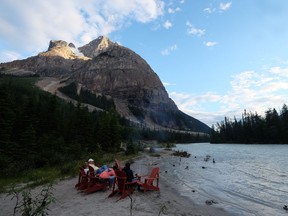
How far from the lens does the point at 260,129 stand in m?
141

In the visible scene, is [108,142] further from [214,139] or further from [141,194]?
[214,139]

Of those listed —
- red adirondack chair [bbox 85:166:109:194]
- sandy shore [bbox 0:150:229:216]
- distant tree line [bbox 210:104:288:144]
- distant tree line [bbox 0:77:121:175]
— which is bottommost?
sandy shore [bbox 0:150:229:216]

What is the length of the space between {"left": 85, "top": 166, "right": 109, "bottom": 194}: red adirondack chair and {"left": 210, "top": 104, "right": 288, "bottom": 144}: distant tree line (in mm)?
123908

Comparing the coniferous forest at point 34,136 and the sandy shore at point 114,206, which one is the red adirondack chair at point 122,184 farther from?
the coniferous forest at point 34,136

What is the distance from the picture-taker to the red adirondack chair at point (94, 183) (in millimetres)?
17672

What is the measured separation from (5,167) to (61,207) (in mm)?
14389

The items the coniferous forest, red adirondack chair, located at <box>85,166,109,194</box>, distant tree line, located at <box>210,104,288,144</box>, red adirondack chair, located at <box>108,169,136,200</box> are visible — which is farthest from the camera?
distant tree line, located at <box>210,104,288,144</box>

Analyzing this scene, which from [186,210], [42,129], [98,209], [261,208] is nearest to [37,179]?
[98,209]

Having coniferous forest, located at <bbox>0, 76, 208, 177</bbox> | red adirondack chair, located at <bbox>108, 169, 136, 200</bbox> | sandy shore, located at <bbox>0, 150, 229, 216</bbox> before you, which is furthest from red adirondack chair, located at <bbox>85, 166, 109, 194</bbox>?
coniferous forest, located at <bbox>0, 76, 208, 177</bbox>

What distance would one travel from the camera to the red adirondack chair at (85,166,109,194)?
696 inches

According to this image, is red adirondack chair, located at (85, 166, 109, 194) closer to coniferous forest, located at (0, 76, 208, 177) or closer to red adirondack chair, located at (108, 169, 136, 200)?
red adirondack chair, located at (108, 169, 136, 200)

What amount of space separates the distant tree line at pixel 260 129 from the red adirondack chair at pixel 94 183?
12391 centimetres

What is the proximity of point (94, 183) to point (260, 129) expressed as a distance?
452 ft

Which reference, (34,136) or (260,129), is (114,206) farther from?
(260,129)
